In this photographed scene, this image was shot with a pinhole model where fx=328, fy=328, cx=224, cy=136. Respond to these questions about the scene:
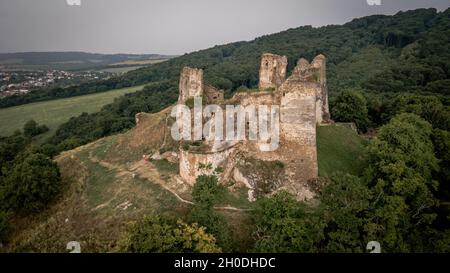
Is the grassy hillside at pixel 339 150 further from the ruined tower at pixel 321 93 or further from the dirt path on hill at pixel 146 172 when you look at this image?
the dirt path on hill at pixel 146 172

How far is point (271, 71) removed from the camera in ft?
112

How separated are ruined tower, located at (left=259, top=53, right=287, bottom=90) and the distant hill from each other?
71.4 m

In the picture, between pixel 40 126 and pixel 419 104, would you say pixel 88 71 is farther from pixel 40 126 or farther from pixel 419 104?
pixel 419 104

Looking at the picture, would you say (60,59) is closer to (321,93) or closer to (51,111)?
(51,111)

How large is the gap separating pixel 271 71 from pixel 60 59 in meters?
127

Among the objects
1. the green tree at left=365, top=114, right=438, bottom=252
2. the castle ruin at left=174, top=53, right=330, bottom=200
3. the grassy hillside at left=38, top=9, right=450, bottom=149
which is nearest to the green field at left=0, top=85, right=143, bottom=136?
the grassy hillside at left=38, top=9, right=450, bottom=149

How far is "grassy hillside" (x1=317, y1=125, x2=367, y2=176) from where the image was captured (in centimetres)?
2756

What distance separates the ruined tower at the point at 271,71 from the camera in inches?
1333

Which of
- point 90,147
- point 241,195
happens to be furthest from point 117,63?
point 241,195

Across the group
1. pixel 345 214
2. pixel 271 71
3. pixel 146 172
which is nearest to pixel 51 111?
pixel 146 172

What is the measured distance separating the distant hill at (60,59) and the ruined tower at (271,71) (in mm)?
71355

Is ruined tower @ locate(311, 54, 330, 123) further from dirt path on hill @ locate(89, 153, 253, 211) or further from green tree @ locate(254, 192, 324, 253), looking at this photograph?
dirt path on hill @ locate(89, 153, 253, 211)

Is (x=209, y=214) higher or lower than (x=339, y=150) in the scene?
lower
